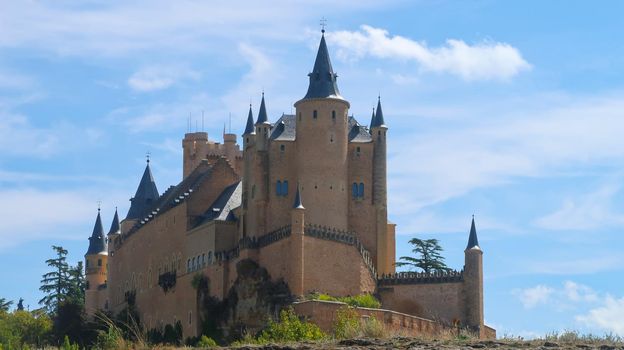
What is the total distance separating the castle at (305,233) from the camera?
86.2 m

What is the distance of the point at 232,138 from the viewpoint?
11725 cm

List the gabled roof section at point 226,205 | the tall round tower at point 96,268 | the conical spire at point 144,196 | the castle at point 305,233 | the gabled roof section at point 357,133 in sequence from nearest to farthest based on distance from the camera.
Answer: the castle at point 305,233 → the gabled roof section at point 357,133 → the gabled roof section at point 226,205 → the conical spire at point 144,196 → the tall round tower at point 96,268

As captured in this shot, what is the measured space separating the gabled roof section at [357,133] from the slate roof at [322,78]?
3.11m

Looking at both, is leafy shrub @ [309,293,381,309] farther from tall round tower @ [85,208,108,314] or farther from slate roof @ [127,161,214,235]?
tall round tower @ [85,208,108,314]

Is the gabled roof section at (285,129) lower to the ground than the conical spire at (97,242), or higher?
higher

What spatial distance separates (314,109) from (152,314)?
75.2 ft

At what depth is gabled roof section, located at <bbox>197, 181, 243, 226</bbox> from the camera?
96.1m

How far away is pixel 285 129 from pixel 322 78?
4003 mm

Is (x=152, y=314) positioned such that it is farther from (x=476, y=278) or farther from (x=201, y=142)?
(x=476, y=278)

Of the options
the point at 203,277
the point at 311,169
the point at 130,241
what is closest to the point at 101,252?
the point at 130,241

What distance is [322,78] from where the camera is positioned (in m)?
91.8

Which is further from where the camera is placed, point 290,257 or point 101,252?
point 101,252

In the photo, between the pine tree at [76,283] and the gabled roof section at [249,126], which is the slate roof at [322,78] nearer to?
the gabled roof section at [249,126]

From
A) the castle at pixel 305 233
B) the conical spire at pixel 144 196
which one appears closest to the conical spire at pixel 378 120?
the castle at pixel 305 233
